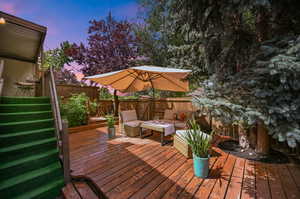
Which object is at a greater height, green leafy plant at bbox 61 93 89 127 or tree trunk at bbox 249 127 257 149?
green leafy plant at bbox 61 93 89 127

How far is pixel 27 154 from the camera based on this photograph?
251cm

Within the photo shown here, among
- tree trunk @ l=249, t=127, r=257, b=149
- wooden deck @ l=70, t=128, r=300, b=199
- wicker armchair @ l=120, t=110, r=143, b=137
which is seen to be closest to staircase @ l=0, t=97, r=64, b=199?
wooden deck @ l=70, t=128, r=300, b=199

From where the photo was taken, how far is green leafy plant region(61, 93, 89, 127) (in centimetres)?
527

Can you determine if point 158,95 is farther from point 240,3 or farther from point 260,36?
point 240,3

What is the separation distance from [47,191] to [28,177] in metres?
0.37

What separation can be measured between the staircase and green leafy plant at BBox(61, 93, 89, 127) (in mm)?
1819

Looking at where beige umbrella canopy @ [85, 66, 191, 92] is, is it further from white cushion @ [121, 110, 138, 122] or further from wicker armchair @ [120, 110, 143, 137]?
wicker armchair @ [120, 110, 143, 137]

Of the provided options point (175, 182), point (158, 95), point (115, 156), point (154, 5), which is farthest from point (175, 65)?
point (175, 182)

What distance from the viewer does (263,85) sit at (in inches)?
83.0

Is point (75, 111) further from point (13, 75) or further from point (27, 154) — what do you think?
point (13, 75)

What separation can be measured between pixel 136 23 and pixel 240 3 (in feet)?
28.9

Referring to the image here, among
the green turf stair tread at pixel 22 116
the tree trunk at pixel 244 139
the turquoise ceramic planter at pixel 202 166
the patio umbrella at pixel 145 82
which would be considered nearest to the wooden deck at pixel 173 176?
the turquoise ceramic planter at pixel 202 166

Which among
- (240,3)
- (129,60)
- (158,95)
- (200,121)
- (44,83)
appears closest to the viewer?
(240,3)

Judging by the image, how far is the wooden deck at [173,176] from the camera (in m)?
2.00
